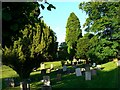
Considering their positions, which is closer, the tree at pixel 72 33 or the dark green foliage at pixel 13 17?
the dark green foliage at pixel 13 17

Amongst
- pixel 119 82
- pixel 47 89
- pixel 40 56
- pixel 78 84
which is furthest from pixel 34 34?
pixel 47 89

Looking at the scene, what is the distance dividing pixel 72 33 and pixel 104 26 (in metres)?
30.9

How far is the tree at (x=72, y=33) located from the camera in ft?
227

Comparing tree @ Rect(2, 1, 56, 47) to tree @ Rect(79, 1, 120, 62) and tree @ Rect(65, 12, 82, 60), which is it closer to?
tree @ Rect(79, 1, 120, 62)

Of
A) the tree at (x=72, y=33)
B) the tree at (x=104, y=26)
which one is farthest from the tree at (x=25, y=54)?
the tree at (x=72, y=33)

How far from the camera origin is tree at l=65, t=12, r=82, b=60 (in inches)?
2721

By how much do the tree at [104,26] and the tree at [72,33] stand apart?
2668 cm

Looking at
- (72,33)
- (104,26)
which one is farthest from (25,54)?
(72,33)

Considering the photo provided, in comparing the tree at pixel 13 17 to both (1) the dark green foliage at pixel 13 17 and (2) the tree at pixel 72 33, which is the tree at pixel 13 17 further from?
(2) the tree at pixel 72 33

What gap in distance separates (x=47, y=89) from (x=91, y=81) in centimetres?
650

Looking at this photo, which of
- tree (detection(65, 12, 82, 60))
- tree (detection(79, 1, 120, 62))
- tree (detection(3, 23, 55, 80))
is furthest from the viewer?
tree (detection(65, 12, 82, 60))

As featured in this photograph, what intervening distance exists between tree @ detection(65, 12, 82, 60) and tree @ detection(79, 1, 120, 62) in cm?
2668

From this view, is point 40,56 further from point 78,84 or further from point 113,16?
point 113,16

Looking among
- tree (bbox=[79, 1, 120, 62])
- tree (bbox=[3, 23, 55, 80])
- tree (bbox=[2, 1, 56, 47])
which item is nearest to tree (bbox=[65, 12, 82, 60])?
tree (bbox=[79, 1, 120, 62])
